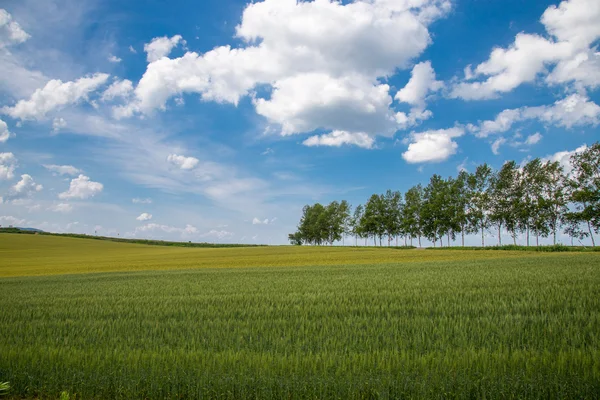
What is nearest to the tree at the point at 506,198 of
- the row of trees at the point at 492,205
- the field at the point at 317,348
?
the row of trees at the point at 492,205

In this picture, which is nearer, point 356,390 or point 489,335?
point 356,390

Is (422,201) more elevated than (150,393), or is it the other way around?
(422,201)

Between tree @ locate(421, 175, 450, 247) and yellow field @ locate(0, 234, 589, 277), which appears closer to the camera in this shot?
yellow field @ locate(0, 234, 589, 277)

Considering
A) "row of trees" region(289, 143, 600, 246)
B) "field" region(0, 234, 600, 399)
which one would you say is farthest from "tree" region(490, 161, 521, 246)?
"field" region(0, 234, 600, 399)

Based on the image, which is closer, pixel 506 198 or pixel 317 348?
pixel 317 348

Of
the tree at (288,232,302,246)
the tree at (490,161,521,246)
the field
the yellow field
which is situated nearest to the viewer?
the field

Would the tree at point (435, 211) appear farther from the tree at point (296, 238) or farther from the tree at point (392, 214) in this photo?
the tree at point (296, 238)

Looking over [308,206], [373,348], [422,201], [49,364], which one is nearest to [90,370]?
[49,364]

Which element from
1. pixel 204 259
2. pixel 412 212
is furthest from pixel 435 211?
pixel 204 259

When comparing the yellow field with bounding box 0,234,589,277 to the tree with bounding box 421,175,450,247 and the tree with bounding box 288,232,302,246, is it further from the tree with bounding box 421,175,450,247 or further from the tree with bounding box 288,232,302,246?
the tree with bounding box 288,232,302,246

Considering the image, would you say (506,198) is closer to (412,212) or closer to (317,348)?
(412,212)

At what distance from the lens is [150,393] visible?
19.2 ft

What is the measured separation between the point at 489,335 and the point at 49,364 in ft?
30.4

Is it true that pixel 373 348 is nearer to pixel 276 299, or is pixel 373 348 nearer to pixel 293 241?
pixel 276 299
